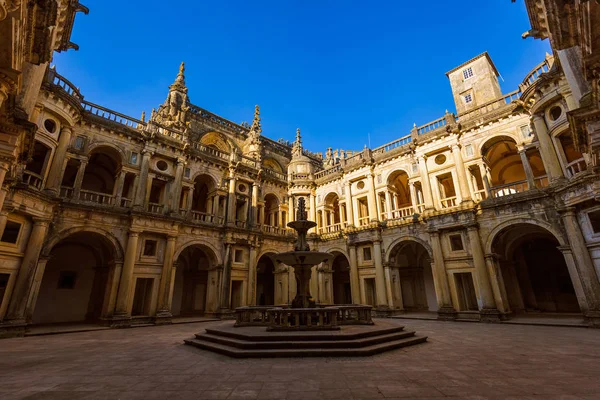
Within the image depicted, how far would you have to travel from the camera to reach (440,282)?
62.7ft

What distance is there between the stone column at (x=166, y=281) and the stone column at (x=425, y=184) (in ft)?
61.1

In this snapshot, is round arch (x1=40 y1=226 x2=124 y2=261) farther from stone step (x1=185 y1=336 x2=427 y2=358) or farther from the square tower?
the square tower

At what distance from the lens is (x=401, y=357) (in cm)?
809

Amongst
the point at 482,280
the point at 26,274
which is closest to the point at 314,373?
the point at 26,274

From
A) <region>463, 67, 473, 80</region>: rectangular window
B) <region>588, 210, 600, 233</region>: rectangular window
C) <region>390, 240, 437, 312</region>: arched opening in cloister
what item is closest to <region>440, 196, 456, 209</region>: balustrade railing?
<region>390, 240, 437, 312</region>: arched opening in cloister

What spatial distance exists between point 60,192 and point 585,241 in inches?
1137

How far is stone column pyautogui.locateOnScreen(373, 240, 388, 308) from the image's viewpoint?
21578mm

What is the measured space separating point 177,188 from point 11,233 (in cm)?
908

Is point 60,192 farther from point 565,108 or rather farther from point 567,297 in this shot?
point 567,297

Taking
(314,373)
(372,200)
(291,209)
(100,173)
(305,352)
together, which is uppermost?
(100,173)

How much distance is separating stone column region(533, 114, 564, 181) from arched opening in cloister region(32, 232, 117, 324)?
26619mm

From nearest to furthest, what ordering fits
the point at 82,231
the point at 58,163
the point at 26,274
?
the point at 26,274, the point at 58,163, the point at 82,231

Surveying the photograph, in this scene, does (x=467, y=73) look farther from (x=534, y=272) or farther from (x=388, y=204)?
(x=534, y=272)

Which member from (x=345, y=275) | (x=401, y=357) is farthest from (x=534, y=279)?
(x=401, y=357)
